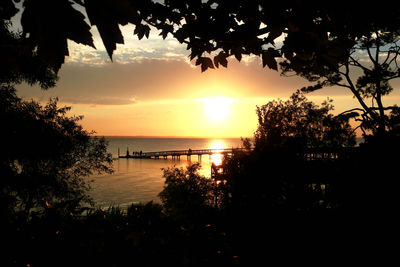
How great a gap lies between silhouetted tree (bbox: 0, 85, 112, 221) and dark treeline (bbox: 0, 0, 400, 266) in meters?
0.11

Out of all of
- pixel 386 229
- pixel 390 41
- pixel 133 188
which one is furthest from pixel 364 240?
pixel 133 188

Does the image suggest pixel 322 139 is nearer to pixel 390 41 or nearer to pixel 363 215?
pixel 390 41

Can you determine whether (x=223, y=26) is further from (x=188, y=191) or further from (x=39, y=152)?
(x=188, y=191)

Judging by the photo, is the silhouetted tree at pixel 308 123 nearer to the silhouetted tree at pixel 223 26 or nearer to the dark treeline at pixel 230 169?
the dark treeline at pixel 230 169

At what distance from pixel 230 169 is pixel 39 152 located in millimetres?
14824

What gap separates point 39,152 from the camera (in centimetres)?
1962

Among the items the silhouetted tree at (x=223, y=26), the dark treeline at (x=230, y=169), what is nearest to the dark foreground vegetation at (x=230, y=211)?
the dark treeline at (x=230, y=169)

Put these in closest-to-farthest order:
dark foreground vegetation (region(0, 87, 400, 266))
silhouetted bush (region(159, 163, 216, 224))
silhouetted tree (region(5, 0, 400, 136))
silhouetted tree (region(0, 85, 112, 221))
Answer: silhouetted tree (region(5, 0, 400, 136))
dark foreground vegetation (region(0, 87, 400, 266))
silhouetted tree (region(0, 85, 112, 221))
silhouetted bush (region(159, 163, 216, 224))

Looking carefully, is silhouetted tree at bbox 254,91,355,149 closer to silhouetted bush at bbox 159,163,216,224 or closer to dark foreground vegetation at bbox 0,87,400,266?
dark foreground vegetation at bbox 0,87,400,266

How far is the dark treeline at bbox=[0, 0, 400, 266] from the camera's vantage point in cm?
166

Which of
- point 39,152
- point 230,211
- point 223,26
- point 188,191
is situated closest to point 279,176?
point 230,211

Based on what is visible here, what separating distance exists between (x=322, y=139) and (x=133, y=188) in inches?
1578

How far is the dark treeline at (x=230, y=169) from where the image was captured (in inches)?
65.4

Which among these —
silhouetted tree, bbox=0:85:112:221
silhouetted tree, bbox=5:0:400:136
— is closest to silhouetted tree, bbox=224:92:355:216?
silhouetted tree, bbox=5:0:400:136
